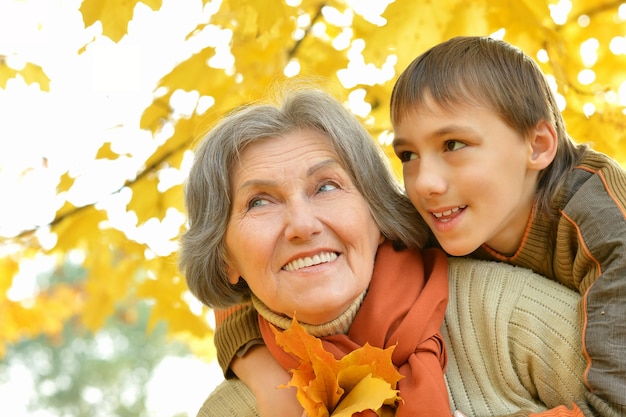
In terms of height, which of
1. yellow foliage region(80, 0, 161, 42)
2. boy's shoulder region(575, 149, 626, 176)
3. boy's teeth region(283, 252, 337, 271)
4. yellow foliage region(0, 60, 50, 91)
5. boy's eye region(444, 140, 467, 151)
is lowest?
boy's shoulder region(575, 149, 626, 176)

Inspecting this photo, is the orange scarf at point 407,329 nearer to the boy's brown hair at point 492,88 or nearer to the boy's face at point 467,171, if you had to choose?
the boy's face at point 467,171

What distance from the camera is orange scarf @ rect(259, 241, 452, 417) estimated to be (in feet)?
7.29

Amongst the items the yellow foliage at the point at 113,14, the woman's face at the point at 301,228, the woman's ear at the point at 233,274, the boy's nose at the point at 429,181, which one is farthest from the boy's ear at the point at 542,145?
the yellow foliage at the point at 113,14

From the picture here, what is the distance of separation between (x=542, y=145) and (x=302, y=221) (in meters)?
0.70

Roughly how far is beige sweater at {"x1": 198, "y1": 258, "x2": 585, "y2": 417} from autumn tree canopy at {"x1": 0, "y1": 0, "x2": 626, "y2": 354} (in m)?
0.81

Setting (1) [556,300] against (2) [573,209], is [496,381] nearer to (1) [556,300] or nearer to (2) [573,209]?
(1) [556,300]

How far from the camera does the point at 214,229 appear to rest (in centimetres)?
257

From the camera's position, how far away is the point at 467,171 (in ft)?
7.87

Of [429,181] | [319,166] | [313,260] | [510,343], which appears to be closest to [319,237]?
[313,260]

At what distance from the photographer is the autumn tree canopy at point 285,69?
2.90 meters

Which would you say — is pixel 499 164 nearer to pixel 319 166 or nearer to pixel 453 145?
pixel 453 145

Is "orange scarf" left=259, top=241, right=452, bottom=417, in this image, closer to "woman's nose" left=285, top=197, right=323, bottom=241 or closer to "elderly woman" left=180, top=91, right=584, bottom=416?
"elderly woman" left=180, top=91, right=584, bottom=416

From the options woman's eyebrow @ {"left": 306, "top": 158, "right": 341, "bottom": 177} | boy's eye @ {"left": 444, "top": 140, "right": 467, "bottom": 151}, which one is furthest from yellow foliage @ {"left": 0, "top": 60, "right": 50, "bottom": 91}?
boy's eye @ {"left": 444, "top": 140, "right": 467, "bottom": 151}

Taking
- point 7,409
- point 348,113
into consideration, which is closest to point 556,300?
point 348,113
